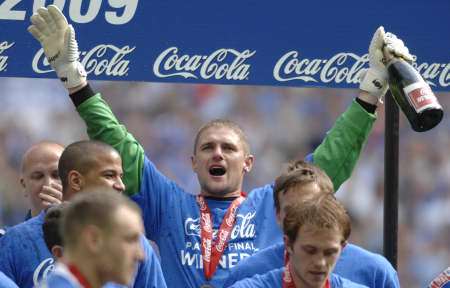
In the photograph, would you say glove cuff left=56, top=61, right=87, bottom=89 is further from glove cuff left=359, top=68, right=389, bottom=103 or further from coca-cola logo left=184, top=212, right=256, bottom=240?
glove cuff left=359, top=68, right=389, bottom=103

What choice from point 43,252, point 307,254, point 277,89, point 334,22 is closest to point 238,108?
point 277,89

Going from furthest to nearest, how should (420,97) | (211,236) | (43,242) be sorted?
1. (211,236)
2. (420,97)
3. (43,242)

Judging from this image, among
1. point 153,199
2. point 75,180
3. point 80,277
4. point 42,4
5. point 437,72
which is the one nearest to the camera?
point 80,277

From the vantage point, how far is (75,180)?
5.93 metres

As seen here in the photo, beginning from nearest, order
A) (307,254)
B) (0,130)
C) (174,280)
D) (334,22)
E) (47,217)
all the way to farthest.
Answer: (307,254)
(47,217)
(174,280)
(334,22)
(0,130)

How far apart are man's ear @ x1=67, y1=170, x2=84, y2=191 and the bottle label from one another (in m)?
1.76

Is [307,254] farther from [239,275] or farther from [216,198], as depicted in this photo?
[216,198]

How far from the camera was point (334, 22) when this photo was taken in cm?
725

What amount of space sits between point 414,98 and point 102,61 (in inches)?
71.7

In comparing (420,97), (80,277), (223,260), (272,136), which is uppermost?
(272,136)

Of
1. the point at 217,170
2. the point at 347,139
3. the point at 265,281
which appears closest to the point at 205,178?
the point at 217,170

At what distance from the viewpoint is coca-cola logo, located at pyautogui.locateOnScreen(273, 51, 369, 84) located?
23.6ft

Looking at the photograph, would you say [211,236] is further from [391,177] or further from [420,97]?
[420,97]

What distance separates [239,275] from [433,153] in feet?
18.5
